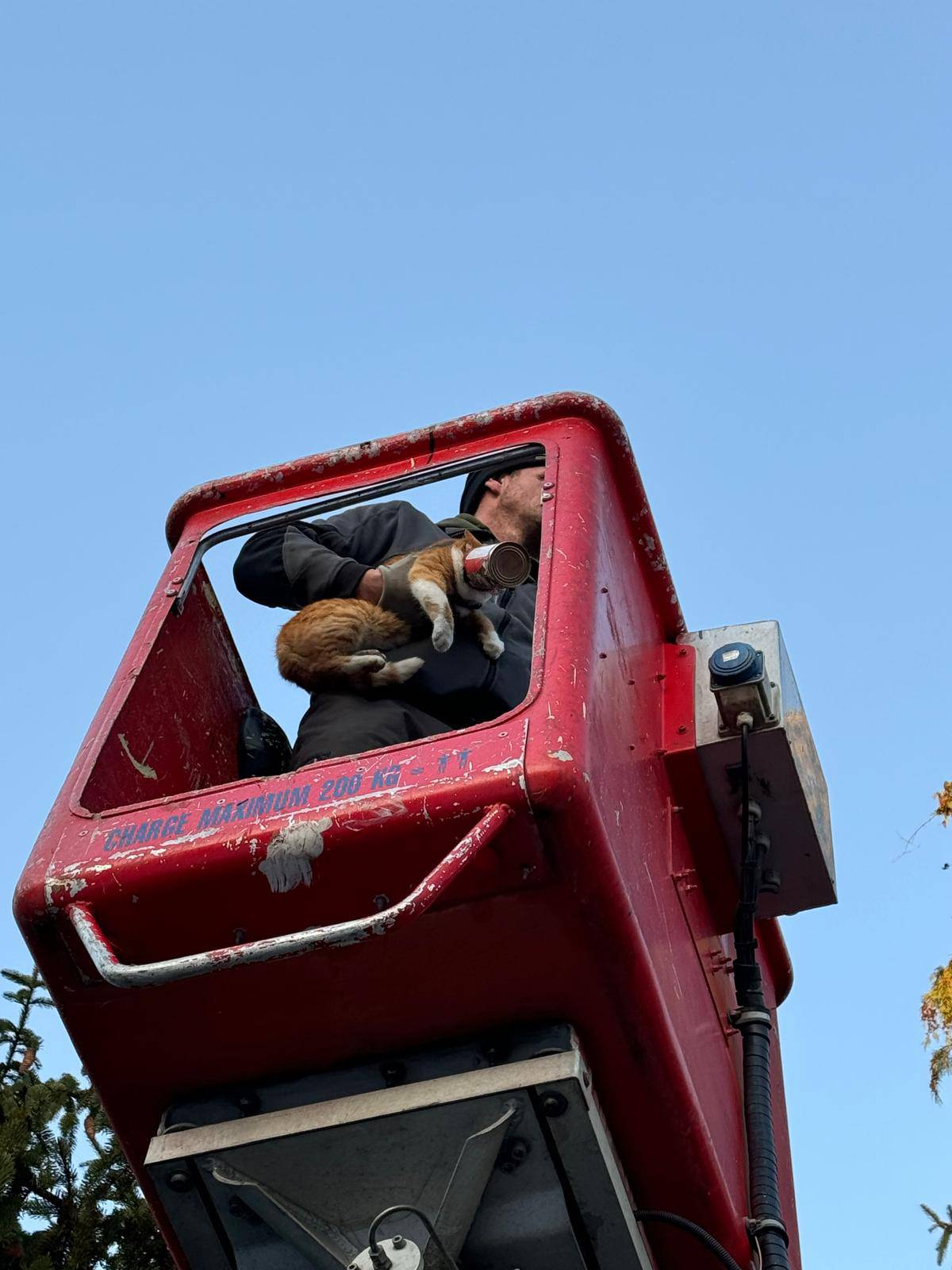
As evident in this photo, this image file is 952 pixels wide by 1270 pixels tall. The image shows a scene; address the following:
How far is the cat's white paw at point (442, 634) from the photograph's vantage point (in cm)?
393

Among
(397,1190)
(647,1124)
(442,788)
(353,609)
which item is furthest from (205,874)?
(353,609)

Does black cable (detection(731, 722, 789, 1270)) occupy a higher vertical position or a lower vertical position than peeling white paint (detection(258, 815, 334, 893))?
lower

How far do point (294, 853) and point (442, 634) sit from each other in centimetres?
109

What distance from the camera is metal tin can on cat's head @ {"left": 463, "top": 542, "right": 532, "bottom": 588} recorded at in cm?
393

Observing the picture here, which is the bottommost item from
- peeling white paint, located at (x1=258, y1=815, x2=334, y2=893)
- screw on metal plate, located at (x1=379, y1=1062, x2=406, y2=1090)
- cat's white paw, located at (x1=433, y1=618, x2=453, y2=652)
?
screw on metal plate, located at (x1=379, y1=1062, x2=406, y2=1090)

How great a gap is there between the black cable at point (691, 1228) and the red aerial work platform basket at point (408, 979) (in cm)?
5

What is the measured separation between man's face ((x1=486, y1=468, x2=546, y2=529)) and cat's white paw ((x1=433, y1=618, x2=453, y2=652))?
0.80m

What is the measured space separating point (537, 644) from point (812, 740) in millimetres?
1357

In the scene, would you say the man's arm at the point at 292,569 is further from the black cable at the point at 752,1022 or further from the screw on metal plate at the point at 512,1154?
the screw on metal plate at the point at 512,1154

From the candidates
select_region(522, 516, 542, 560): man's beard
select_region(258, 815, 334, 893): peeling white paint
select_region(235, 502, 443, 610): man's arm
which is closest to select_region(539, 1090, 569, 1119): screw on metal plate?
select_region(258, 815, 334, 893): peeling white paint

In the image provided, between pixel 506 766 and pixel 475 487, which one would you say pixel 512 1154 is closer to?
pixel 506 766

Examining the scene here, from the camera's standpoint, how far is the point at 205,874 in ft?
9.78

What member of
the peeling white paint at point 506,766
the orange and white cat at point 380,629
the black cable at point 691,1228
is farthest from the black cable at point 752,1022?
the peeling white paint at point 506,766

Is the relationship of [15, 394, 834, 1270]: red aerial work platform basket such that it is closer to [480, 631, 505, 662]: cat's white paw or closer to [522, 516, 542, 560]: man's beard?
[480, 631, 505, 662]: cat's white paw
